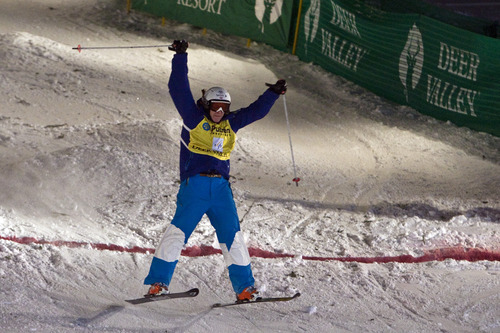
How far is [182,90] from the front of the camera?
591cm

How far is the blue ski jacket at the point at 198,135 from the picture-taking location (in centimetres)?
586

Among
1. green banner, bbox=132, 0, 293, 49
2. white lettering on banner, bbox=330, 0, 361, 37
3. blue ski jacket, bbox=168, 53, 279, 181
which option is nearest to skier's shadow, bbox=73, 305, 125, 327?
blue ski jacket, bbox=168, 53, 279, 181

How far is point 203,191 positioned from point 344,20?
891 cm

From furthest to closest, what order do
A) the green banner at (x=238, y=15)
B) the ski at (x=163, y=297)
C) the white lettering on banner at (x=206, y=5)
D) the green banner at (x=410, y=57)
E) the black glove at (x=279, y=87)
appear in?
the white lettering on banner at (x=206, y=5), the green banner at (x=238, y=15), the green banner at (x=410, y=57), the black glove at (x=279, y=87), the ski at (x=163, y=297)

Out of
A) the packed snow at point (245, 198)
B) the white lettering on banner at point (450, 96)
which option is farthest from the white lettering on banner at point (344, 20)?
the white lettering on banner at point (450, 96)

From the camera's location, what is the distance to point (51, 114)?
34.7ft

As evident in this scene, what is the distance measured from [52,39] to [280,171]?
707cm

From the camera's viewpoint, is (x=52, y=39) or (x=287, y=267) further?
(x=52, y=39)

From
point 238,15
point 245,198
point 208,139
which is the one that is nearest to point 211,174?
point 208,139

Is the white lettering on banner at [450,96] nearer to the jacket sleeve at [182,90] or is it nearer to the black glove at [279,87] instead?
the black glove at [279,87]

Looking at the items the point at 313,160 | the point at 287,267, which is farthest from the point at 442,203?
the point at 287,267

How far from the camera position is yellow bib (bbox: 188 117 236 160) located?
19.2 ft

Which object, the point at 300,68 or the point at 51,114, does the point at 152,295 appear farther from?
the point at 300,68

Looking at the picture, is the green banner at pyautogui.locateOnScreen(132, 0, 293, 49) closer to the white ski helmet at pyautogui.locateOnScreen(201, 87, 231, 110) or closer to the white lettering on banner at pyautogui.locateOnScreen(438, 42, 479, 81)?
the white lettering on banner at pyautogui.locateOnScreen(438, 42, 479, 81)
